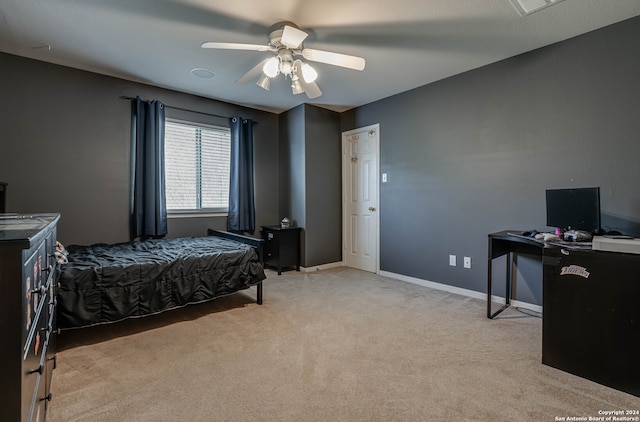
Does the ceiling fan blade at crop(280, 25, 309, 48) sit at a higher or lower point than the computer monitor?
higher

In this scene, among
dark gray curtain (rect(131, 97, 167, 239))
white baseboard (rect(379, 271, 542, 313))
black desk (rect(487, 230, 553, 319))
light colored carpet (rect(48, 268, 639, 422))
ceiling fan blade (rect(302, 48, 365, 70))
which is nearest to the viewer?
light colored carpet (rect(48, 268, 639, 422))

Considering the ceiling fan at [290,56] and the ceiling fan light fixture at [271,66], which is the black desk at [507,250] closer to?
the ceiling fan at [290,56]

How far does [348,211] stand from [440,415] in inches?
135

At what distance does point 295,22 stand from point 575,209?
8.49 feet

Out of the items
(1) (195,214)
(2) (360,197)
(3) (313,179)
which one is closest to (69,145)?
(1) (195,214)

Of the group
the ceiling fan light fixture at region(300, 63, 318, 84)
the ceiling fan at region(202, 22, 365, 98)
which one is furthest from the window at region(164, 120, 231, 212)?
the ceiling fan light fixture at region(300, 63, 318, 84)

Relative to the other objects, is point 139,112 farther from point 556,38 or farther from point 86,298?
point 556,38

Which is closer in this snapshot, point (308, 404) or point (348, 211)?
point (308, 404)

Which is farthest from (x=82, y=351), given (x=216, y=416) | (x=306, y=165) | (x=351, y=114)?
(x=351, y=114)

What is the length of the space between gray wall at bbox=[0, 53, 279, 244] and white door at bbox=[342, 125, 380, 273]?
8.05ft

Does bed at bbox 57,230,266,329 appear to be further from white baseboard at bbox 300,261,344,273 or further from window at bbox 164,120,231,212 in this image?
white baseboard at bbox 300,261,344,273

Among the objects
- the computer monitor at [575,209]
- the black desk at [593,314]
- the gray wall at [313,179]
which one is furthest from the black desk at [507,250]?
the gray wall at [313,179]

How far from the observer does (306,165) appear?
4.51m

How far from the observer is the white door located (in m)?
4.41
